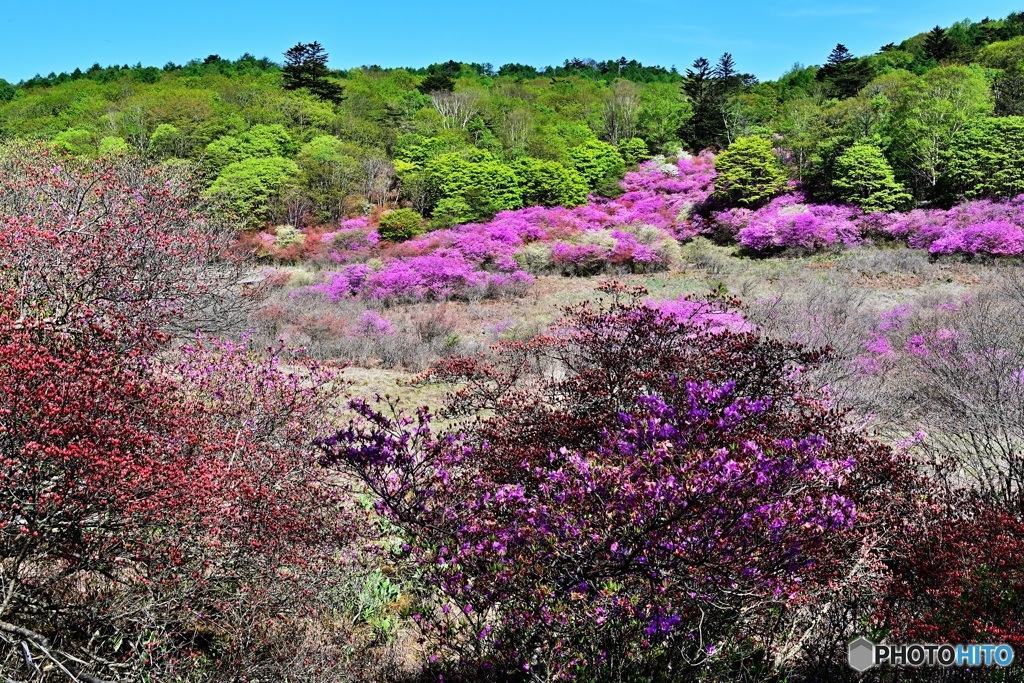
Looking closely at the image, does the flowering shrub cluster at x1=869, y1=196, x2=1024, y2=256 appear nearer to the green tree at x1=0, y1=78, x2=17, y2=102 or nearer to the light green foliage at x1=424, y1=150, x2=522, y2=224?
the light green foliage at x1=424, y1=150, x2=522, y2=224

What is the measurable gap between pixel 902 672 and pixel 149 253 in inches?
407

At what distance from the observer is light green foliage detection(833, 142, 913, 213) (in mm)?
25250

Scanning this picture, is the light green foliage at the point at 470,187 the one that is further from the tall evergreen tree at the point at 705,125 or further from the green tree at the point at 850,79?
the green tree at the point at 850,79

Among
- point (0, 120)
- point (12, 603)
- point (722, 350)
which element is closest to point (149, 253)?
point (12, 603)

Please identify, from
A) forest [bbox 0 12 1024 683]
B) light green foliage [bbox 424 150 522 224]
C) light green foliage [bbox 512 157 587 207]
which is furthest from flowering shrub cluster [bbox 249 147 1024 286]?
forest [bbox 0 12 1024 683]

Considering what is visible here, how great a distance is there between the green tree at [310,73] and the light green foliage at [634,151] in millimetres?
29180

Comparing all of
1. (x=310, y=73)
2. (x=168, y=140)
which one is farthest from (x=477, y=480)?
(x=310, y=73)

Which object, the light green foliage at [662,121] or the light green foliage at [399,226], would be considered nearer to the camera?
the light green foliage at [399,226]

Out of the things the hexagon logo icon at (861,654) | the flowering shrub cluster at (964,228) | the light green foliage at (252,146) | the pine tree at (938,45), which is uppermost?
the pine tree at (938,45)

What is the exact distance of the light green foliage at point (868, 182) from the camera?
2525 cm

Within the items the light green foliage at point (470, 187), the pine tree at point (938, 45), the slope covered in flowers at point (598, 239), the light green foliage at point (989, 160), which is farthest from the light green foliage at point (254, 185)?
the pine tree at point (938, 45)

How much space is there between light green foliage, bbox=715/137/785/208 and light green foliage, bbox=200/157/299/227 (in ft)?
80.1

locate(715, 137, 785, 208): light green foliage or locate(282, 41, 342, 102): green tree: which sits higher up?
locate(282, 41, 342, 102): green tree

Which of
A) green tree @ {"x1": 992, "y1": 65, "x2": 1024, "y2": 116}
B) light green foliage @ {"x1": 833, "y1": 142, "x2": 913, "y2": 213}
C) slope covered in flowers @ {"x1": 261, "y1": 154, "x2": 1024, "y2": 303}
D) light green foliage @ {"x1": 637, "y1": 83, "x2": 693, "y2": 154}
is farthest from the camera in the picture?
light green foliage @ {"x1": 637, "y1": 83, "x2": 693, "y2": 154}
